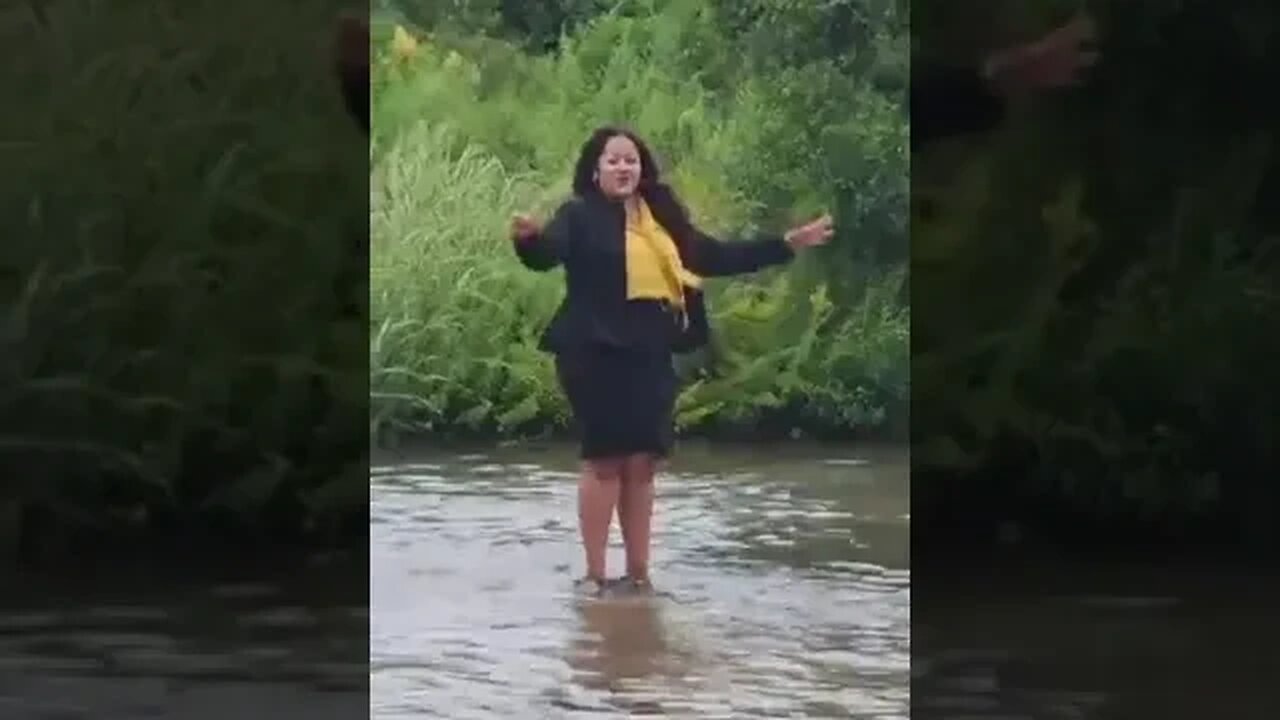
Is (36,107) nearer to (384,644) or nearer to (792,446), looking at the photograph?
(384,644)

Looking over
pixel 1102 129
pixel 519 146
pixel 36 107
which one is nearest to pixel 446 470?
pixel 519 146

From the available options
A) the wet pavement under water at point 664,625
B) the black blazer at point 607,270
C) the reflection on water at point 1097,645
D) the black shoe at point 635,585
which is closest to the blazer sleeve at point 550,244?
the black blazer at point 607,270

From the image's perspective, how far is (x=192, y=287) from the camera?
134 cm

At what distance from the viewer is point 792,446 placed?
1.44 m

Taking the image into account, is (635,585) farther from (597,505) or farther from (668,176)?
(668,176)

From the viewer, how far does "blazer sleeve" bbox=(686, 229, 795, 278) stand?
1443 mm

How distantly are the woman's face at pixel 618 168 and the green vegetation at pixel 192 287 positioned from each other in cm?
20

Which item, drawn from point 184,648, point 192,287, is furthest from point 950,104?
point 184,648

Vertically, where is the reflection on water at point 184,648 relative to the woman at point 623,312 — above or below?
below

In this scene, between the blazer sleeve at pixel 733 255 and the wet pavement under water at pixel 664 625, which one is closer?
the wet pavement under water at pixel 664 625

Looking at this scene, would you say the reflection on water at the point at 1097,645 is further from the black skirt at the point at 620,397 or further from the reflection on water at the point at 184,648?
the reflection on water at the point at 184,648

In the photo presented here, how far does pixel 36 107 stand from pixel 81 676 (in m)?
0.42

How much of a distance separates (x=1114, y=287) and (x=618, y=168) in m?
0.39

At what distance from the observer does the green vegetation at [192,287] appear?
134 cm
